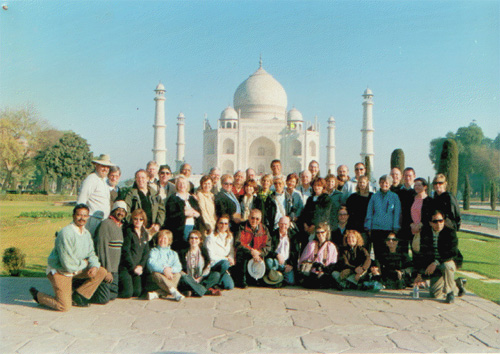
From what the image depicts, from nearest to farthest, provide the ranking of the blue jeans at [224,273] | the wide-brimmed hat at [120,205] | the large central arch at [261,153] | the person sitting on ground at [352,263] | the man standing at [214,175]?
the wide-brimmed hat at [120,205]
the blue jeans at [224,273]
the person sitting on ground at [352,263]
the man standing at [214,175]
the large central arch at [261,153]

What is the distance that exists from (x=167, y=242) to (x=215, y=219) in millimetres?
777

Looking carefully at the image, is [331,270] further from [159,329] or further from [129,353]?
[129,353]

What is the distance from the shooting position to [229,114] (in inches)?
1439

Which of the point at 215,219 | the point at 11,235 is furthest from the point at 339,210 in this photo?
the point at 11,235

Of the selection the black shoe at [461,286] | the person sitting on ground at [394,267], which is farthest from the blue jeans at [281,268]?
the black shoe at [461,286]

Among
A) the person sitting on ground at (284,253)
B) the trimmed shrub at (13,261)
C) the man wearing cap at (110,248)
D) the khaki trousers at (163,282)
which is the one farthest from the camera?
the trimmed shrub at (13,261)

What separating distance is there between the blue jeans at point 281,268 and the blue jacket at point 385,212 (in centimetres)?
117

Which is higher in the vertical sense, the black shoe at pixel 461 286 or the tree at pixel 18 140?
the tree at pixel 18 140

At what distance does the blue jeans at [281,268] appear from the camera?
17.2 feet

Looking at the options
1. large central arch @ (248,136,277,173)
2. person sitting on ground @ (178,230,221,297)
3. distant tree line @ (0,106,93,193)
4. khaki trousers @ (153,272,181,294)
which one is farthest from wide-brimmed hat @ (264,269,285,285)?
large central arch @ (248,136,277,173)

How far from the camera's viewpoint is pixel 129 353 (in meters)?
3.11

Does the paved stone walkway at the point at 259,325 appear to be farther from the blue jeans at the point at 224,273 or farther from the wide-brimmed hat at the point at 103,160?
the wide-brimmed hat at the point at 103,160

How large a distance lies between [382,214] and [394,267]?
25.1 inches

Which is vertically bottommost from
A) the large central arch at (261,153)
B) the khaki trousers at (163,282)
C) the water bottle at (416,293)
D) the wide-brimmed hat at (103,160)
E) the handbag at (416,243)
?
the water bottle at (416,293)
